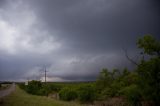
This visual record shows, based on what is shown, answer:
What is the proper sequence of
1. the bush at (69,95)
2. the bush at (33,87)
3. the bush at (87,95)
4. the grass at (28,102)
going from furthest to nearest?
the bush at (33,87)
the bush at (69,95)
the bush at (87,95)
the grass at (28,102)

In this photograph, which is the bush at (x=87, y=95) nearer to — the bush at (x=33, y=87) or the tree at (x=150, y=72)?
the tree at (x=150, y=72)

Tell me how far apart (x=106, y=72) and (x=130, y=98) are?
20.8 meters

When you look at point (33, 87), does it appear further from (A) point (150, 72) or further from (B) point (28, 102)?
(A) point (150, 72)

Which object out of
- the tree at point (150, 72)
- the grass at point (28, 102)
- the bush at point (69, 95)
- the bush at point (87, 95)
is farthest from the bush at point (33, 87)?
the tree at point (150, 72)

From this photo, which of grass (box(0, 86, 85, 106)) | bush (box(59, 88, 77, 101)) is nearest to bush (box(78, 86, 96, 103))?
grass (box(0, 86, 85, 106))

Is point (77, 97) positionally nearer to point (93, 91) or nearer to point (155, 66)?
→ point (93, 91)

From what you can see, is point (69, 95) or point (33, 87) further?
point (33, 87)

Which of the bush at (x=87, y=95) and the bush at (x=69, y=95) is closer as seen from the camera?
the bush at (x=87, y=95)

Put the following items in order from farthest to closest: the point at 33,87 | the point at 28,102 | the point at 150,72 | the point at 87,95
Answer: the point at 33,87
the point at 87,95
the point at 28,102
the point at 150,72

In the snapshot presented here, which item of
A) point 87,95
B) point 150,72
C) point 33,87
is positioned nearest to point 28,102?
point 87,95

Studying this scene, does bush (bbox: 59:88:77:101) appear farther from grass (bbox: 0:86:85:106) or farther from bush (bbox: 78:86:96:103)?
grass (bbox: 0:86:85:106)

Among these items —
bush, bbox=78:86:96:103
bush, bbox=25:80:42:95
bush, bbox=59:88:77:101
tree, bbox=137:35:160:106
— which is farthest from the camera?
bush, bbox=25:80:42:95

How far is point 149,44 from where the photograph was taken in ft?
94.5

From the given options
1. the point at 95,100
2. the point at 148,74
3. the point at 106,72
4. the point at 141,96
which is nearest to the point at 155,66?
the point at 148,74
